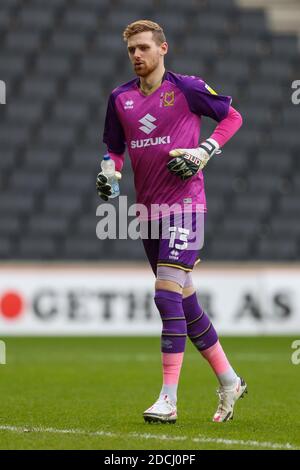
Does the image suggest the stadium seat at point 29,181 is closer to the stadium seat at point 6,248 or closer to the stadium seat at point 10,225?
the stadium seat at point 10,225

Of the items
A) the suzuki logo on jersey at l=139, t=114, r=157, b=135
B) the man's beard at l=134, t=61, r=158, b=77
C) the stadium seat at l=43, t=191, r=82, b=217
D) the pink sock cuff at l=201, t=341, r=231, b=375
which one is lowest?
the pink sock cuff at l=201, t=341, r=231, b=375

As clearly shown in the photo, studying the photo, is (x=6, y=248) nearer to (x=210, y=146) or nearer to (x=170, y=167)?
(x=210, y=146)

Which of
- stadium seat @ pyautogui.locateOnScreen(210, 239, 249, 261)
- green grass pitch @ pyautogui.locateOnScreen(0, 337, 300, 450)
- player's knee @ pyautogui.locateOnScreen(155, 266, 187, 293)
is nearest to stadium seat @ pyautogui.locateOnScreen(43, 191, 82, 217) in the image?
stadium seat @ pyautogui.locateOnScreen(210, 239, 249, 261)

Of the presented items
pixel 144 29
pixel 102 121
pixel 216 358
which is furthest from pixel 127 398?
pixel 102 121

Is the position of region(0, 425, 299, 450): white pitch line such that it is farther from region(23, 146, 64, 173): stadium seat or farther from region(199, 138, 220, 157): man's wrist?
region(23, 146, 64, 173): stadium seat

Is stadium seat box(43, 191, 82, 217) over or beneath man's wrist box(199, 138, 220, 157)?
beneath

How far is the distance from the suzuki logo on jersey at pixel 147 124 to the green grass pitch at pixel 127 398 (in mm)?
1537

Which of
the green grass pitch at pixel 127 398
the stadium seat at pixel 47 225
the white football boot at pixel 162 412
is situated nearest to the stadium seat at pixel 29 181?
the stadium seat at pixel 47 225

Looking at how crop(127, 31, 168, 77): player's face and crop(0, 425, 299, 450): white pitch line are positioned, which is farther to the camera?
crop(127, 31, 168, 77): player's face

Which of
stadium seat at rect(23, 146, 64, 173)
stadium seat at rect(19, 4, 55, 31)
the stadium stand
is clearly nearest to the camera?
the stadium stand

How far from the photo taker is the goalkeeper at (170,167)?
5758 millimetres

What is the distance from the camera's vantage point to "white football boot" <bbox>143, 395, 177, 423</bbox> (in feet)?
18.4

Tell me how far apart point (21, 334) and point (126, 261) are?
1.96 meters

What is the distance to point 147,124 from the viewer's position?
5.96 meters
